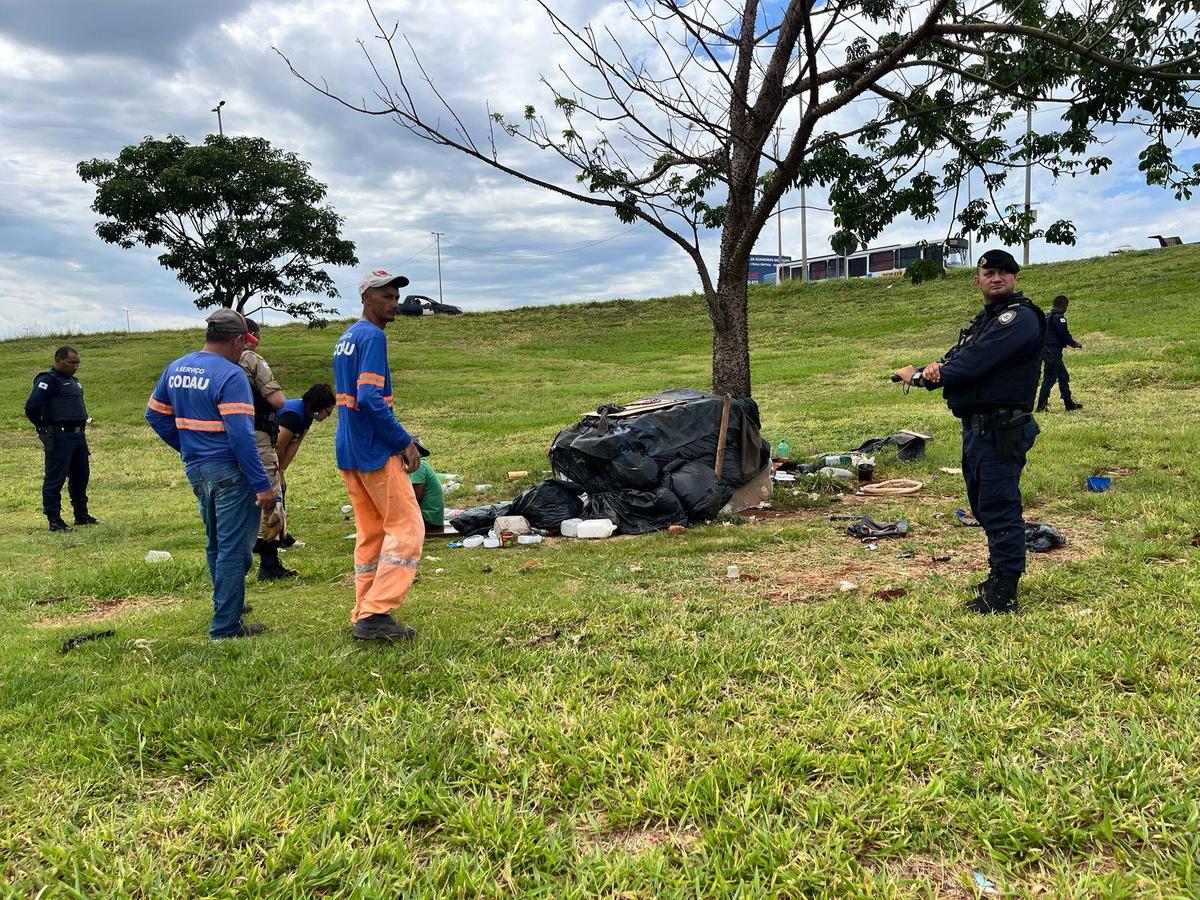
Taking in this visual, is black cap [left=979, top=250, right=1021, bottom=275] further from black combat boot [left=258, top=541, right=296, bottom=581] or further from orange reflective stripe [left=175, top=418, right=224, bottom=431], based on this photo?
black combat boot [left=258, top=541, right=296, bottom=581]

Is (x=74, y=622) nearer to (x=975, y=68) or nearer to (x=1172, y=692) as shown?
(x=1172, y=692)

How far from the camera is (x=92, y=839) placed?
2414mm

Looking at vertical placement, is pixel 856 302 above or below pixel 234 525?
above

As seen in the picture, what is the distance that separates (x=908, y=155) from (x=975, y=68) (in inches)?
44.0

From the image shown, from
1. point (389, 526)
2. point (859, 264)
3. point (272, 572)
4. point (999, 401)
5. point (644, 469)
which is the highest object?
point (859, 264)

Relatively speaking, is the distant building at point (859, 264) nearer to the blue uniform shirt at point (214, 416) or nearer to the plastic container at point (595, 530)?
the plastic container at point (595, 530)

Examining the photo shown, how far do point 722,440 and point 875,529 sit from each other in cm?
165

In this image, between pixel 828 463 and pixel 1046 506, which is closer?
pixel 1046 506

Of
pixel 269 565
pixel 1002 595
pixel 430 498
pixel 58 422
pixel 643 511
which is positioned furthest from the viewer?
pixel 58 422

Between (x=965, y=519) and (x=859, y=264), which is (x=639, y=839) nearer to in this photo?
(x=965, y=519)

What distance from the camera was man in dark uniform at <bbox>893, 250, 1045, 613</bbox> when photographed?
3.94 m

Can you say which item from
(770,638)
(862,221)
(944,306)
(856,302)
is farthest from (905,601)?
(856,302)

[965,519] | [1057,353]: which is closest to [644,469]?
[965,519]

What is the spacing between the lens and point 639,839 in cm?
241
